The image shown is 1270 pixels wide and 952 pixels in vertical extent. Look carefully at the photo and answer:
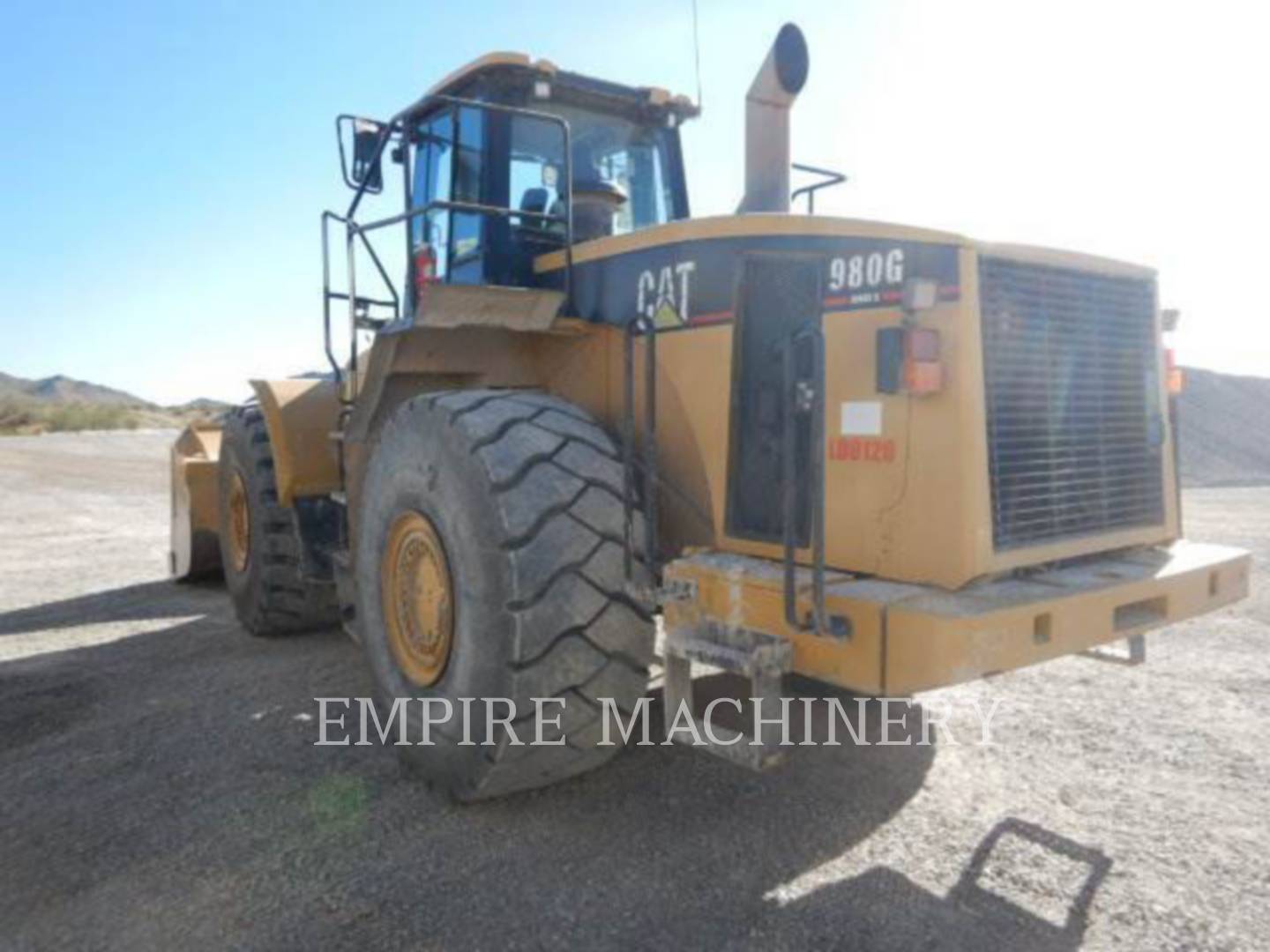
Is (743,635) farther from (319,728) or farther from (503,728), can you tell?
(319,728)

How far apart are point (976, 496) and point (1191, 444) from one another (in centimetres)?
2054

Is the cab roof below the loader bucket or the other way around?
the other way around

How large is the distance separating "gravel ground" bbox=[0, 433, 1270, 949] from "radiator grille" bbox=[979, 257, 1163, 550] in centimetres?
103

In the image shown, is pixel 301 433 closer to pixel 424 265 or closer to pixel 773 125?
pixel 424 265

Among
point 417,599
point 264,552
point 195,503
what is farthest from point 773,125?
point 195,503

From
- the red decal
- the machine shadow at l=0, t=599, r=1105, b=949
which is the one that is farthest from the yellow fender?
the red decal

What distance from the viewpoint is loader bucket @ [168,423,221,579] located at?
25.0 ft

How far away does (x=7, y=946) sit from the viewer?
9.06 feet

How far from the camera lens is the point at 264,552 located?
5918 mm

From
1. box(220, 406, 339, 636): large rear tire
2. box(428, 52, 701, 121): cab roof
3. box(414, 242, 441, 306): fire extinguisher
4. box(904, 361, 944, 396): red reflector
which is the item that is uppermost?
box(428, 52, 701, 121): cab roof

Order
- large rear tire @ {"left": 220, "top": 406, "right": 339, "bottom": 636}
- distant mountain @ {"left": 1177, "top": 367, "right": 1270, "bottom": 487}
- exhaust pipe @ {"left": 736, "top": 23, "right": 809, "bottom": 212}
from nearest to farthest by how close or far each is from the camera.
Result: exhaust pipe @ {"left": 736, "top": 23, "right": 809, "bottom": 212} → large rear tire @ {"left": 220, "top": 406, "right": 339, "bottom": 636} → distant mountain @ {"left": 1177, "top": 367, "right": 1270, "bottom": 487}

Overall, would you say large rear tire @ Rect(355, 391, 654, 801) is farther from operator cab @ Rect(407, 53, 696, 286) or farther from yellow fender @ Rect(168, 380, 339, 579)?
yellow fender @ Rect(168, 380, 339, 579)

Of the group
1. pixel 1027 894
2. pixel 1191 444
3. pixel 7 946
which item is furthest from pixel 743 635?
pixel 1191 444

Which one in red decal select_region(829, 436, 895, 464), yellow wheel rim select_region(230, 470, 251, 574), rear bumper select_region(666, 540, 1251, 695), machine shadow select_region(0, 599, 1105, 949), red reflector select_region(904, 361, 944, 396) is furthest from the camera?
yellow wheel rim select_region(230, 470, 251, 574)
